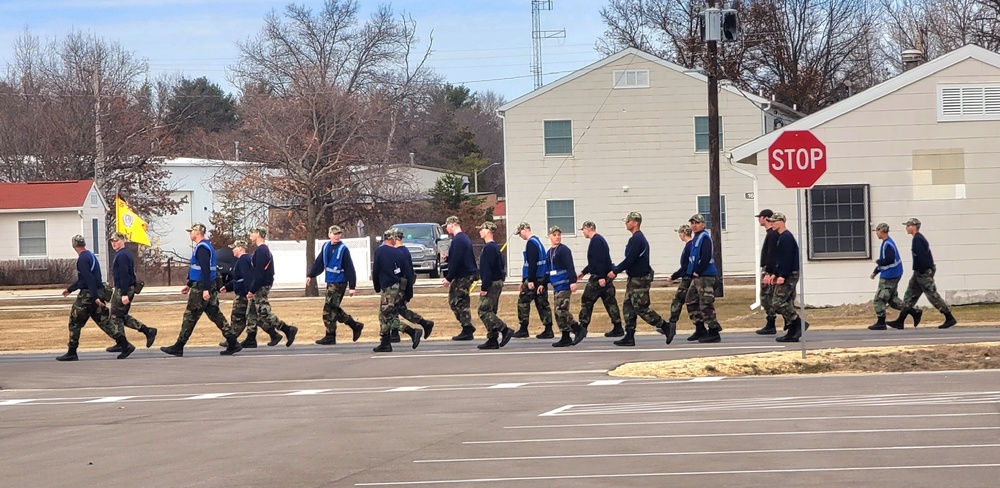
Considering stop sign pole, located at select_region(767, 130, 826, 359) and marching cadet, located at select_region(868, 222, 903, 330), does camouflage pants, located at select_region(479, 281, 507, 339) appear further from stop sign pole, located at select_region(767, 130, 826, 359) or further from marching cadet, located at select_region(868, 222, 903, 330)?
marching cadet, located at select_region(868, 222, 903, 330)

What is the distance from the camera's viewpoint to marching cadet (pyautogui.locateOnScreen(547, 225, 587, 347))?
1948 cm

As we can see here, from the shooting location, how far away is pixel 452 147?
90.2 m

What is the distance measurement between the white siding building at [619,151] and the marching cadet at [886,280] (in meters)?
21.2

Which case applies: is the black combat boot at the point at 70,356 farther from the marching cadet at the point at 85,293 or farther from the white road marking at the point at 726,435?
the white road marking at the point at 726,435

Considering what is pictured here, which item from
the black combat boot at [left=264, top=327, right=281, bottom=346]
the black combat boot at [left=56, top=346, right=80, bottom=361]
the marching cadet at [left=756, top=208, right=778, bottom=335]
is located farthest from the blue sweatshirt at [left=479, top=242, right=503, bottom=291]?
the black combat boot at [left=56, top=346, right=80, bottom=361]

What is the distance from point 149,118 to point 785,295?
46783 mm

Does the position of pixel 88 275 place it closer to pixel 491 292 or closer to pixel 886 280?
pixel 491 292

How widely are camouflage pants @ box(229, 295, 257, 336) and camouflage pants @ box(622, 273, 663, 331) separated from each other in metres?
5.64

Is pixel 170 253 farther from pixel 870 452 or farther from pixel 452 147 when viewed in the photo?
pixel 870 452

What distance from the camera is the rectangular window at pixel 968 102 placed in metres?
25.5

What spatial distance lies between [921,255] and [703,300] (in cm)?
398

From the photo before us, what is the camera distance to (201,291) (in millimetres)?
19828

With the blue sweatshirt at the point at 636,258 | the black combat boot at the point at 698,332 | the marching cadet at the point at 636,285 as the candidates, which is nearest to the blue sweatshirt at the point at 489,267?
the marching cadet at the point at 636,285

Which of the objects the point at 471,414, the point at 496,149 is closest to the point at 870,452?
the point at 471,414
